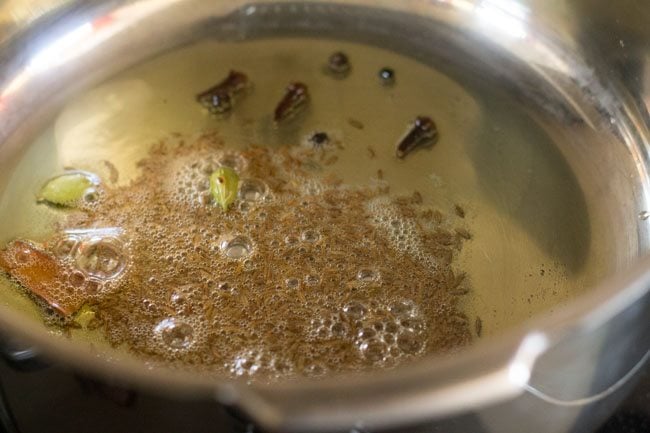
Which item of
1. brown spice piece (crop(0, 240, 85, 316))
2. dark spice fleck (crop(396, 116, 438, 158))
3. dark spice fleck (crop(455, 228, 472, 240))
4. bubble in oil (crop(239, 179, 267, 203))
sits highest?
dark spice fleck (crop(396, 116, 438, 158))

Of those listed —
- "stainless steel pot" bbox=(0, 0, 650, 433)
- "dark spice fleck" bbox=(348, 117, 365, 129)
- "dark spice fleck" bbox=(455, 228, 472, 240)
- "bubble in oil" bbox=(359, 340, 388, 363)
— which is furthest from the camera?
"dark spice fleck" bbox=(348, 117, 365, 129)

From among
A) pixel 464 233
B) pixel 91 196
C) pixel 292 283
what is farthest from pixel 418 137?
pixel 91 196

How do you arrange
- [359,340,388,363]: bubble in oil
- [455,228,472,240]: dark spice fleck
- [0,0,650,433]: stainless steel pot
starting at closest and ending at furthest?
1. [0,0,650,433]: stainless steel pot
2. [359,340,388,363]: bubble in oil
3. [455,228,472,240]: dark spice fleck

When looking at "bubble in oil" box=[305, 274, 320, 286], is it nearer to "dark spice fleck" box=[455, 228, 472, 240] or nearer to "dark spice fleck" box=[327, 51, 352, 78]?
"dark spice fleck" box=[455, 228, 472, 240]

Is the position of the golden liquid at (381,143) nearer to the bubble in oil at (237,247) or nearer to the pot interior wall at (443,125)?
the pot interior wall at (443,125)

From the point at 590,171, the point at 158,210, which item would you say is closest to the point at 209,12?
the point at 158,210

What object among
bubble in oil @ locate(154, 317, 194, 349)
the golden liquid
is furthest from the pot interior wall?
bubble in oil @ locate(154, 317, 194, 349)

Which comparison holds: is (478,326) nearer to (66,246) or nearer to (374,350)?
(374,350)
